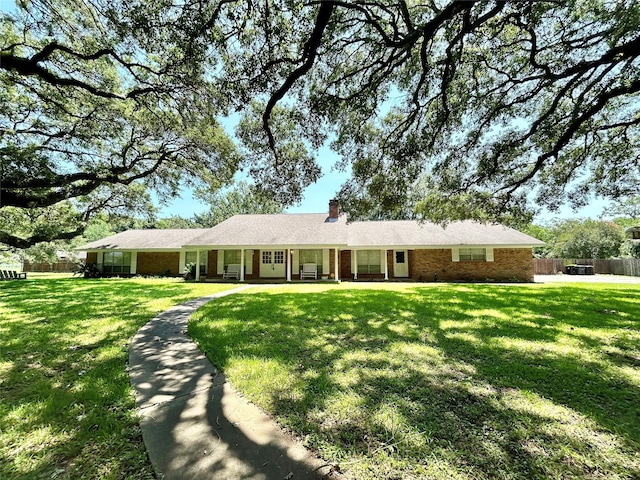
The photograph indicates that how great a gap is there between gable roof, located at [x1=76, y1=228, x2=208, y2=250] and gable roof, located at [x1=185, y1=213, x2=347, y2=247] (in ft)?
13.4

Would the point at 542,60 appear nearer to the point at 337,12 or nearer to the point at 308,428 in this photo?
the point at 337,12

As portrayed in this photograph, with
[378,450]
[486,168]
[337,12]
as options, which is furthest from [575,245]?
[378,450]

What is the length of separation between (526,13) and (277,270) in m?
16.6

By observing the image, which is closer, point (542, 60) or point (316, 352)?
point (316, 352)

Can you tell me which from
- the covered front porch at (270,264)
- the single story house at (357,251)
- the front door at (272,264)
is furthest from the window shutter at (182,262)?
the front door at (272,264)

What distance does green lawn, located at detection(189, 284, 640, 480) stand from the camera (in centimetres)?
214

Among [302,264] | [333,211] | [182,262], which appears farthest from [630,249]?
[182,262]

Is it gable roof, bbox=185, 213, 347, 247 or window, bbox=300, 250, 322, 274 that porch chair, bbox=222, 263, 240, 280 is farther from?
window, bbox=300, 250, 322, 274

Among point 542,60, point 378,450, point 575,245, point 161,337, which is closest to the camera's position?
point 378,450

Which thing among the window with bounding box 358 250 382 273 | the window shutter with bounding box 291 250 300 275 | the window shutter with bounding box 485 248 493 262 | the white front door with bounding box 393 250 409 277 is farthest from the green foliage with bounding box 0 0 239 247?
the window shutter with bounding box 485 248 493 262

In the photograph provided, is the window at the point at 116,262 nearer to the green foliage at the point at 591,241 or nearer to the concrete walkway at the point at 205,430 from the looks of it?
the concrete walkway at the point at 205,430

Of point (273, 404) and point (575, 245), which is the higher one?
point (575, 245)

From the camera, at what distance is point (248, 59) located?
6203 mm

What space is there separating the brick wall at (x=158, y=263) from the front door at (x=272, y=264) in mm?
8330
